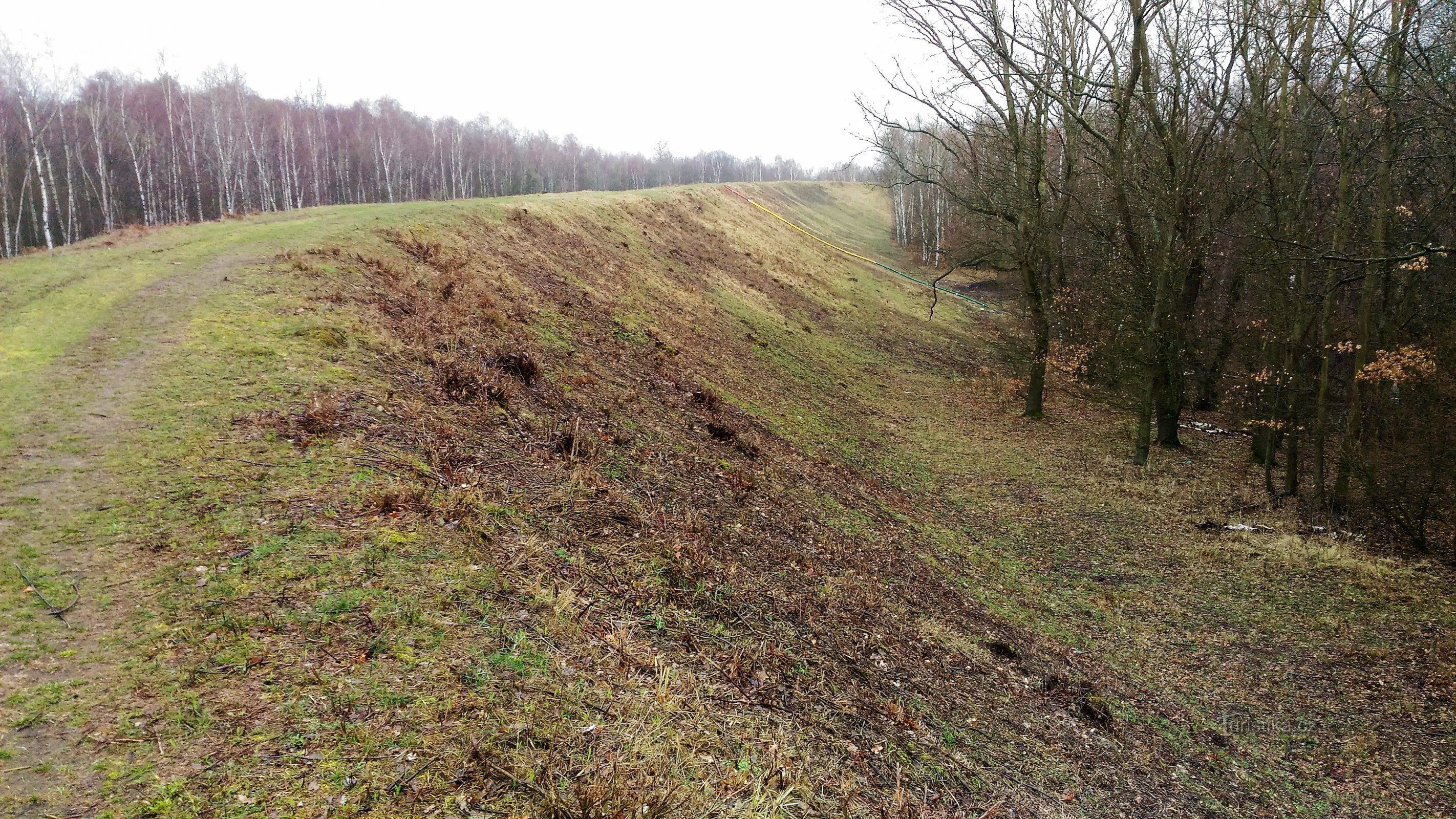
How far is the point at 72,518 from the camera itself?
5207 millimetres

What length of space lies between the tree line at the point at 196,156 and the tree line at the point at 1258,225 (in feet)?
49.9

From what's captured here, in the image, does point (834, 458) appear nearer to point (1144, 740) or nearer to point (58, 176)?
point (1144, 740)

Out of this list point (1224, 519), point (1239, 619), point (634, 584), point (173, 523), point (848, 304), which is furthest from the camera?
point (848, 304)

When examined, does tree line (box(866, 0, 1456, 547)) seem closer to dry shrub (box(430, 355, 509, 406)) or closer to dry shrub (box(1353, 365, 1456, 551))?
dry shrub (box(1353, 365, 1456, 551))

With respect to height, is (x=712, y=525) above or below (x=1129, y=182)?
below

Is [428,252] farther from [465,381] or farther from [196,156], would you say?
[196,156]

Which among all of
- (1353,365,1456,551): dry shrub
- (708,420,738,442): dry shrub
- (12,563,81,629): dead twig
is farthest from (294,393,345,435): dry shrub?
(1353,365,1456,551): dry shrub

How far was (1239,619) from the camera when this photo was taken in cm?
957

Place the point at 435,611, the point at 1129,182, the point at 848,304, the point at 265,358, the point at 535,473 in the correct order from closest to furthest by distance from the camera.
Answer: the point at 435,611 → the point at 535,473 → the point at 265,358 → the point at 1129,182 → the point at 848,304

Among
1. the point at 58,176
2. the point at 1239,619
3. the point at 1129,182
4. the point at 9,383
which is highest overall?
Result: the point at 58,176

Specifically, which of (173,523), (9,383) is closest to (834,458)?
(173,523)

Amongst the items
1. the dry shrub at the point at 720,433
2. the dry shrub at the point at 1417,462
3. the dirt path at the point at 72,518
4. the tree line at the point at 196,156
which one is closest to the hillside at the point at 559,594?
the dirt path at the point at 72,518

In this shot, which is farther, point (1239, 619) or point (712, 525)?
point (1239, 619)

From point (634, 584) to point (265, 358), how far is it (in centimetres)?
601
